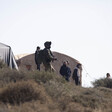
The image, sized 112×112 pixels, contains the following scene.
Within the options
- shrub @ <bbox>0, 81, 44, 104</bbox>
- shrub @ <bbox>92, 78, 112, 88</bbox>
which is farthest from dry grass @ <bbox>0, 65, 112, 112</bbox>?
shrub @ <bbox>92, 78, 112, 88</bbox>

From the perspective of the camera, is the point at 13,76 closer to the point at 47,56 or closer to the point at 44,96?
the point at 47,56

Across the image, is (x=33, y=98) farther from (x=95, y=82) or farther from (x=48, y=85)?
(x=95, y=82)

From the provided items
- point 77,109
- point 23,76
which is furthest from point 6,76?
point 77,109

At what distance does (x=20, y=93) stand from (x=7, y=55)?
14.3 meters

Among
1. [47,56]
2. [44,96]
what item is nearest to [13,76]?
[47,56]

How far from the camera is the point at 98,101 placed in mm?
18453

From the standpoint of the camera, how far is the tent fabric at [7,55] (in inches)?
1179

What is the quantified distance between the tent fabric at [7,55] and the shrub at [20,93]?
A: 12.9 m

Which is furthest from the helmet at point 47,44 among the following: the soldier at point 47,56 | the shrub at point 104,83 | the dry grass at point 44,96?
the shrub at point 104,83

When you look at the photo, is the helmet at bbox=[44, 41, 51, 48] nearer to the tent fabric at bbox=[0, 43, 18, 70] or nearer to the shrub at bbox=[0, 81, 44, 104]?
the shrub at bbox=[0, 81, 44, 104]

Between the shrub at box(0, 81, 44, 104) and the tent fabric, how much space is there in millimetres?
12890

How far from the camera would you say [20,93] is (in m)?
16.5

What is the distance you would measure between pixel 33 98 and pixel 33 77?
3493 mm

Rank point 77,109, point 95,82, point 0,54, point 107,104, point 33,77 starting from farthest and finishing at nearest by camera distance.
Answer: point 0,54
point 95,82
point 33,77
point 107,104
point 77,109
